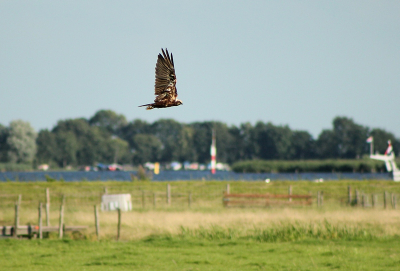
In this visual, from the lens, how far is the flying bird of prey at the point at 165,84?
23.0 ft

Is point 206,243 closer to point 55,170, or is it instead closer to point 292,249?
point 292,249

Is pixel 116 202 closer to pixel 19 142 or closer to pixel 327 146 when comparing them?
pixel 19 142

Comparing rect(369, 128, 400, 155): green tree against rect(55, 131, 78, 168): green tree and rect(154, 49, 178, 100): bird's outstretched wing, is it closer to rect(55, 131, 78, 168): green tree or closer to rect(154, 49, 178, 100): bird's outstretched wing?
rect(55, 131, 78, 168): green tree

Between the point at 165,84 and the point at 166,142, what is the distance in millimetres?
146872

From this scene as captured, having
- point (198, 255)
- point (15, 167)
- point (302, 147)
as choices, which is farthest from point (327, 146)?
point (198, 255)

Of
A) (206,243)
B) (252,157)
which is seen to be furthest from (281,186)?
(252,157)

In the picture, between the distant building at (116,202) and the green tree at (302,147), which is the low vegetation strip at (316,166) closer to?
the green tree at (302,147)

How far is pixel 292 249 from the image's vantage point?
1992 centimetres

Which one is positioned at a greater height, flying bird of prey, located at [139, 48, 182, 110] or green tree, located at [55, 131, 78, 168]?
green tree, located at [55, 131, 78, 168]

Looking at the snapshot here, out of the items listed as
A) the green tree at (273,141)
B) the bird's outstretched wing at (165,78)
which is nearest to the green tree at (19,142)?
the green tree at (273,141)

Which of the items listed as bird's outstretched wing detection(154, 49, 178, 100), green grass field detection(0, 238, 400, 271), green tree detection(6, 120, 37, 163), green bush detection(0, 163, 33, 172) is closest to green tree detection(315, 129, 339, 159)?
green tree detection(6, 120, 37, 163)

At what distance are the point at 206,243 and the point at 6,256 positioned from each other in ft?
23.2

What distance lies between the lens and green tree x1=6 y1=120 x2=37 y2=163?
116250 mm

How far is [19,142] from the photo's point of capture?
116250 millimetres
